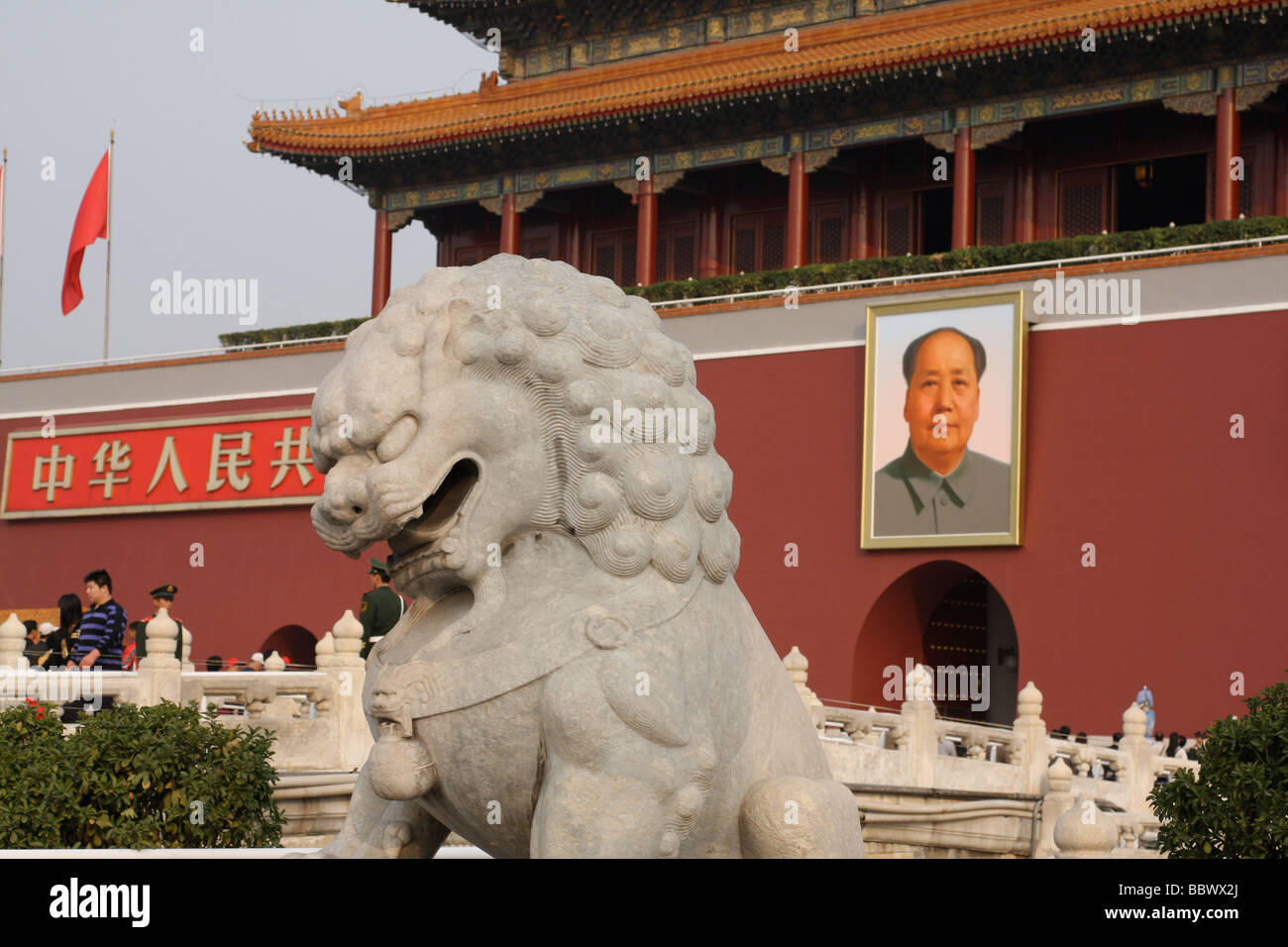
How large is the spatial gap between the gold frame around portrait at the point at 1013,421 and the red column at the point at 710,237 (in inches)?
149

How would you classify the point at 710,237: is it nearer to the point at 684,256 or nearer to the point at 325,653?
the point at 684,256

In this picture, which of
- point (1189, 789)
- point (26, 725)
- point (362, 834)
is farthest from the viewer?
point (26, 725)

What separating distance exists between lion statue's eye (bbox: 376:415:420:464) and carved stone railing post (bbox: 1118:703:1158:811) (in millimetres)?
9049

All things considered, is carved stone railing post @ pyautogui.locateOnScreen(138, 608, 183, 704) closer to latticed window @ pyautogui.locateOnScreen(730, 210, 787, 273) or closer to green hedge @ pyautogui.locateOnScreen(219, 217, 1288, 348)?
green hedge @ pyautogui.locateOnScreen(219, 217, 1288, 348)

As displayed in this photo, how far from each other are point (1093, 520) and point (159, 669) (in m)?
7.81

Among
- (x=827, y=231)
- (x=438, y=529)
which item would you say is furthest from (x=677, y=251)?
(x=438, y=529)

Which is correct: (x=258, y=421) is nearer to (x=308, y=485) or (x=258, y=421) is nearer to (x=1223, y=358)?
(x=308, y=485)

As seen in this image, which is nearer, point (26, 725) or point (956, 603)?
point (26, 725)

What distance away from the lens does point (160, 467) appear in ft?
61.1

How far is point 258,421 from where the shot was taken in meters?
18.0

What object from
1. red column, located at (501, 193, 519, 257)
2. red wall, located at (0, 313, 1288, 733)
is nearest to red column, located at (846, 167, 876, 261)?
red wall, located at (0, 313, 1288, 733)
